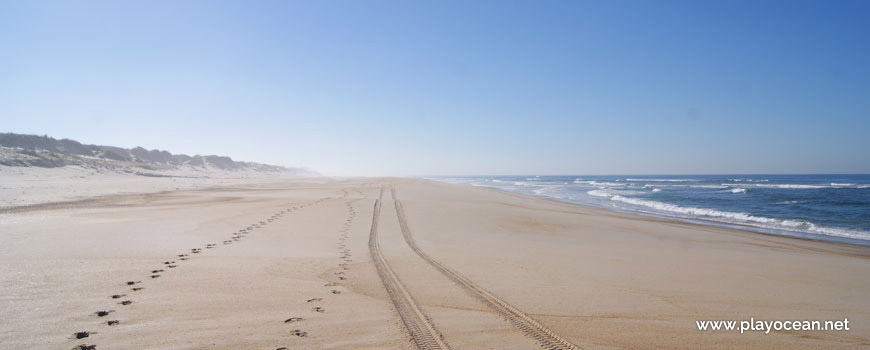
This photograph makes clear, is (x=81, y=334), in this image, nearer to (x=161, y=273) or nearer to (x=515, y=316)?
(x=161, y=273)

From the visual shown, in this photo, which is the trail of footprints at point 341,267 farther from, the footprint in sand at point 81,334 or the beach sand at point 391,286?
the footprint in sand at point 81,334

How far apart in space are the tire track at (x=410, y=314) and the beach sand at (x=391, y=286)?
0.10 ft

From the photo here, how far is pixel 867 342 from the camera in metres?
3.94

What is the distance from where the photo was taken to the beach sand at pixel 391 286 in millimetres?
3803

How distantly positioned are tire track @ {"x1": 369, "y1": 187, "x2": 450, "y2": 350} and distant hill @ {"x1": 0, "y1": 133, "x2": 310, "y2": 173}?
134 feet

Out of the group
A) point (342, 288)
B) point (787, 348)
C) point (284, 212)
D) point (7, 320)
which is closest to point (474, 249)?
point (342, 288)

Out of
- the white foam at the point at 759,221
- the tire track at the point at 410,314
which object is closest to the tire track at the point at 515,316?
the tire track at the point at 410,314

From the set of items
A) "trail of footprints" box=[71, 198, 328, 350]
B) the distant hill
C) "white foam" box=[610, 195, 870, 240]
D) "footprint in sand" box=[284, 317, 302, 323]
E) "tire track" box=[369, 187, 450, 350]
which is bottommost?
"white foam" box=[610, 195, 870, 240]

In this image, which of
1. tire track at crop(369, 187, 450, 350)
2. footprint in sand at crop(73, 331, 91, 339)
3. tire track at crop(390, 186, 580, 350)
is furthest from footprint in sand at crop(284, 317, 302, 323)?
tire track at crop(390, 186, 580, 350)

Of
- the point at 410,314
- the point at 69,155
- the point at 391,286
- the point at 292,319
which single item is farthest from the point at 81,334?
the point at 69,155

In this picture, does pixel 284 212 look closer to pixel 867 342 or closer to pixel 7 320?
pixel 7 320

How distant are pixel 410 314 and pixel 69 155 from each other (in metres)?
56.1

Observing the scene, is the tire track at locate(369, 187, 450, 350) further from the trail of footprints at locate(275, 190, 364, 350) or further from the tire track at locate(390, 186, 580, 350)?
the tire track at locate(390, 186, 580, 350)

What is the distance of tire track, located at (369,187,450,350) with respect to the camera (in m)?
3.64
